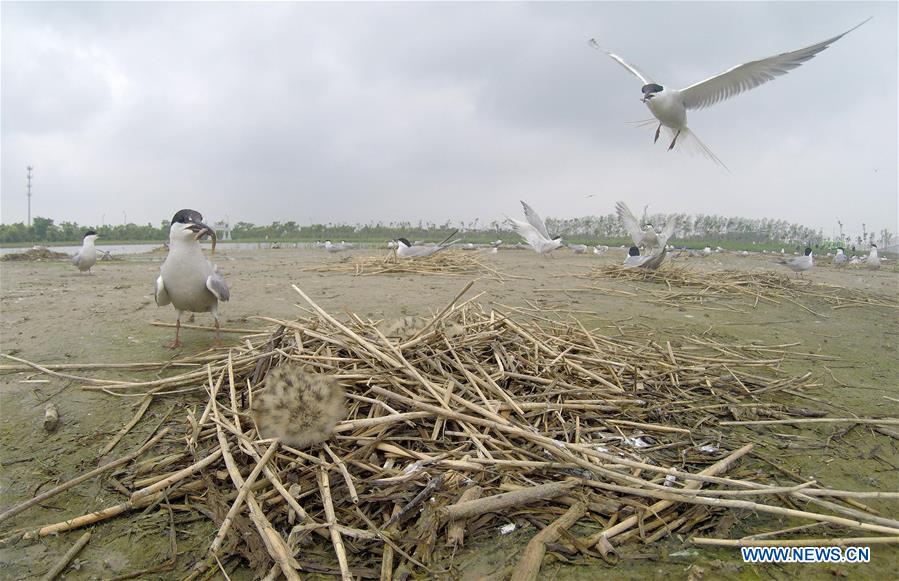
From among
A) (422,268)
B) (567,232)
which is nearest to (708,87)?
(422,268)

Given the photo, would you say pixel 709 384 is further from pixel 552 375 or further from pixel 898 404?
pixel 898 404

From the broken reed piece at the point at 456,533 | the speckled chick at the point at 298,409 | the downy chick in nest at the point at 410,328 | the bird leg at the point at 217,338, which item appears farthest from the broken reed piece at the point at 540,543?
the bird leg at the point at 217,338

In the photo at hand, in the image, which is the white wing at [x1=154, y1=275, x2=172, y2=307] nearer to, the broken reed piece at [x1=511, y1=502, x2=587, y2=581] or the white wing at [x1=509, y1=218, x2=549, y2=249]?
the broken reed piece at [x1=511, y1=502, x2=587, y2=581]

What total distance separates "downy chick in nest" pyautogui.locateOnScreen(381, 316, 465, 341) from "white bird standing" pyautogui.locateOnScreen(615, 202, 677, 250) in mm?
9080

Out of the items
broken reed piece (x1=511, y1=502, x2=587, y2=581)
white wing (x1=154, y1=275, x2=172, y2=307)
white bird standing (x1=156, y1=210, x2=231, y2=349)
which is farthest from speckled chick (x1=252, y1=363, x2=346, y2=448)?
white wing (x1=154, y1=275, x2=172, y2=307)

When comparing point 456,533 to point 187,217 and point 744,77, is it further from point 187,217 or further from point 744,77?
point 744,77

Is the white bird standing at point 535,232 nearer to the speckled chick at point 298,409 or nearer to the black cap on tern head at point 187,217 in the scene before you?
the black cap on tern head at point 187,217

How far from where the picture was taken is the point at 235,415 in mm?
2492

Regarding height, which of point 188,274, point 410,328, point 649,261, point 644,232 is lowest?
point 410,328

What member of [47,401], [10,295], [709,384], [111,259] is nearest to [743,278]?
[709,384]

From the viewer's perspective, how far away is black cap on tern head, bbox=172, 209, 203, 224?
430cm

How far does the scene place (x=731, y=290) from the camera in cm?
816

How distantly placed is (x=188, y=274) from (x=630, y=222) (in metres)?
12.0

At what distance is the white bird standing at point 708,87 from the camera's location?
6.10 metres
